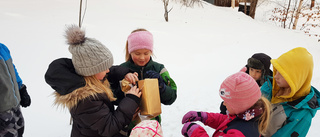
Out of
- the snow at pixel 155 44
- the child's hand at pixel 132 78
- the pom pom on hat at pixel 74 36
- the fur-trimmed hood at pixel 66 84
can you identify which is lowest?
the snow at pixel 155 44

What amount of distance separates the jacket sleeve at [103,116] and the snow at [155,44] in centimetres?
125

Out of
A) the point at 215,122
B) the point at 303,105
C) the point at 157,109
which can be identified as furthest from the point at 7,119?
the point at 303,105

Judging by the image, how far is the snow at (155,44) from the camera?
3.82 m

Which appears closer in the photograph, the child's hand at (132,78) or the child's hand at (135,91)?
the child's hand at (135,91)

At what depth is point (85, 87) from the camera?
1596 mm

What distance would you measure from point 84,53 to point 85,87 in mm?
269

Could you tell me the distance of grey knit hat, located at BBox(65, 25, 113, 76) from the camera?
1.55 metres

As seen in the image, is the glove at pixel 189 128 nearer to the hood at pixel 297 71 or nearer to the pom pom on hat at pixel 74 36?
the hood at pixel 297 71

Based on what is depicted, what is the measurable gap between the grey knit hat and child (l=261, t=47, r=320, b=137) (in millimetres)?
1621

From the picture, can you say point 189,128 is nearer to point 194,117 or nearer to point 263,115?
point 194,117

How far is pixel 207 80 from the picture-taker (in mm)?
5410

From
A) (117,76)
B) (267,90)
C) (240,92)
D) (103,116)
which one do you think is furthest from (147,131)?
(267,90)

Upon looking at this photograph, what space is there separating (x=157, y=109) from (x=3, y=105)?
1.42 m

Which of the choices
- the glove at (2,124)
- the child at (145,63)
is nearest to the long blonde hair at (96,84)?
the child at (145,63)
